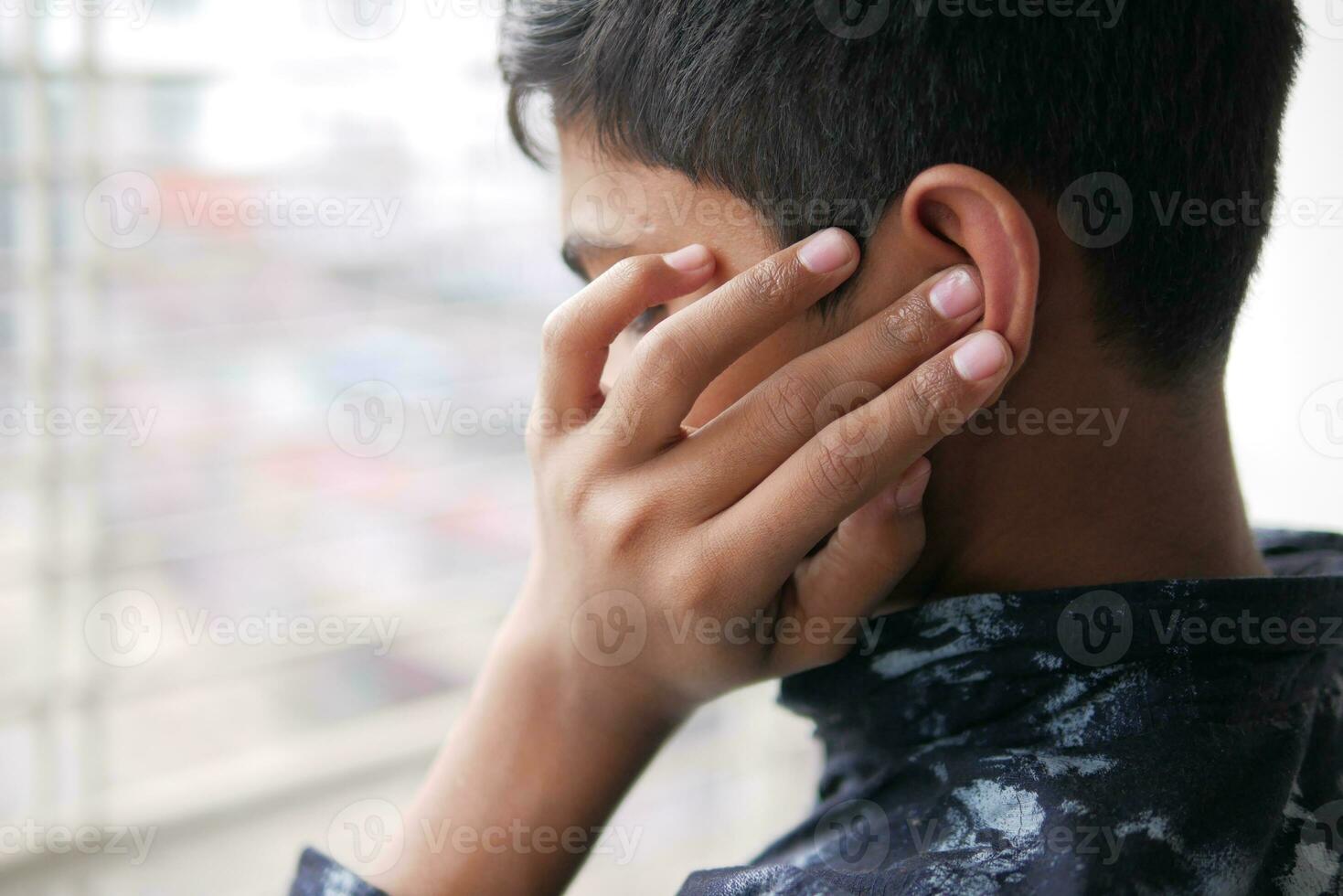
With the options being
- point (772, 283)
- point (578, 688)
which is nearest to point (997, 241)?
point (772, 283)

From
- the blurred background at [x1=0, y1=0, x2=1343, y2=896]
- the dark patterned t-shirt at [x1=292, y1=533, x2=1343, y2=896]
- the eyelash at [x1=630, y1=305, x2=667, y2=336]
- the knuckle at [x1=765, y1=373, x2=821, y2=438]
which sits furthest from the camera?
the blurred background at [x1=0, y1=0, x2=1343, y2=896]

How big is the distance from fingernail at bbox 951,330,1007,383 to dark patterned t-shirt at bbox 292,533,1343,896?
177mm

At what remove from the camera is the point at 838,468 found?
0.75 metres

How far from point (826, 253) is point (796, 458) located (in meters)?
0.15

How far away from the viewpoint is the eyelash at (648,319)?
0.89m

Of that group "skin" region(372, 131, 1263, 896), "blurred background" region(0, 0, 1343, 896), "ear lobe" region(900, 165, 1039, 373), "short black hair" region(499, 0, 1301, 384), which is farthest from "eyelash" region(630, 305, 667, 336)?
"blurred background" region(0, 0, 1343, 896)

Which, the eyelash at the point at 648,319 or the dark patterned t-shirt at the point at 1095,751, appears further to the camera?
the eyelash at the point at 648,319

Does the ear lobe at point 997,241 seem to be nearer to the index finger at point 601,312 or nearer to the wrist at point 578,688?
the index finger at point 601,312

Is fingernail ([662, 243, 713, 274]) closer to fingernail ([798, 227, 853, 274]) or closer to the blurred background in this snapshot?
→ fingernail ([798, 227, 853, 274])

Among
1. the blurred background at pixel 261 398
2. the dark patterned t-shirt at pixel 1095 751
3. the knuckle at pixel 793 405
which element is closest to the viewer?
the dark patterned t-shirt at pixel 1095 751

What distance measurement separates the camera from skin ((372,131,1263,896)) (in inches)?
29.3

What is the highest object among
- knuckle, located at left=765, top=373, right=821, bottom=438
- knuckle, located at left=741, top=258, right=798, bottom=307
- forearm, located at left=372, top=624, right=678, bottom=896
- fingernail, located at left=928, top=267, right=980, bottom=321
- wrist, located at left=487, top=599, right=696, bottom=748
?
knuckle, located at left=741, top=258, right=798, bottom=307

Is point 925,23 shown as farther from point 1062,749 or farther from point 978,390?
point 1062,749

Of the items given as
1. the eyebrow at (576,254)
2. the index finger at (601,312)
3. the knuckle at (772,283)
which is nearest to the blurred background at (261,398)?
the eyebrow at (576,254)
